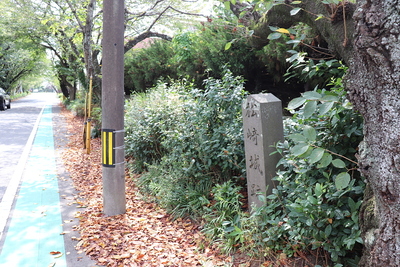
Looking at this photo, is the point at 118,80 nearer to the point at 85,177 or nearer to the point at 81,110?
the point at 85,177

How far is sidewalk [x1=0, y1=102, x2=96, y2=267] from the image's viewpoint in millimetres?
3783

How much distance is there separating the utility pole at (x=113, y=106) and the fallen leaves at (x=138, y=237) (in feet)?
1.15

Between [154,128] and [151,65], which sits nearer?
[154,128]

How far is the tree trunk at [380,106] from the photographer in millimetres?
1984

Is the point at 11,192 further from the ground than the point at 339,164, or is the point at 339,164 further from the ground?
the point at 339,164

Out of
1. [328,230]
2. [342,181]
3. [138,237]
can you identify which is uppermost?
[342,181]

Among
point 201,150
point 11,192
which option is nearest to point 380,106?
point 201,150

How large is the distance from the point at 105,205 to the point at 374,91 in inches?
158

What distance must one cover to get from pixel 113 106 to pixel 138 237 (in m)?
1.83

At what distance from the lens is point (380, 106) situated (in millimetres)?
2137

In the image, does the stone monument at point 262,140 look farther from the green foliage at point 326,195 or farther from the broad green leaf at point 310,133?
the broad green leaf at point 310,133

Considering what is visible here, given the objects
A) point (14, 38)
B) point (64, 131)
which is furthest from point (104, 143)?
point (14, 38)

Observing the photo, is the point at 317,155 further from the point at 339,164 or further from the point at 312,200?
the point at 312,200

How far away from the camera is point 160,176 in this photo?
5875 mm
